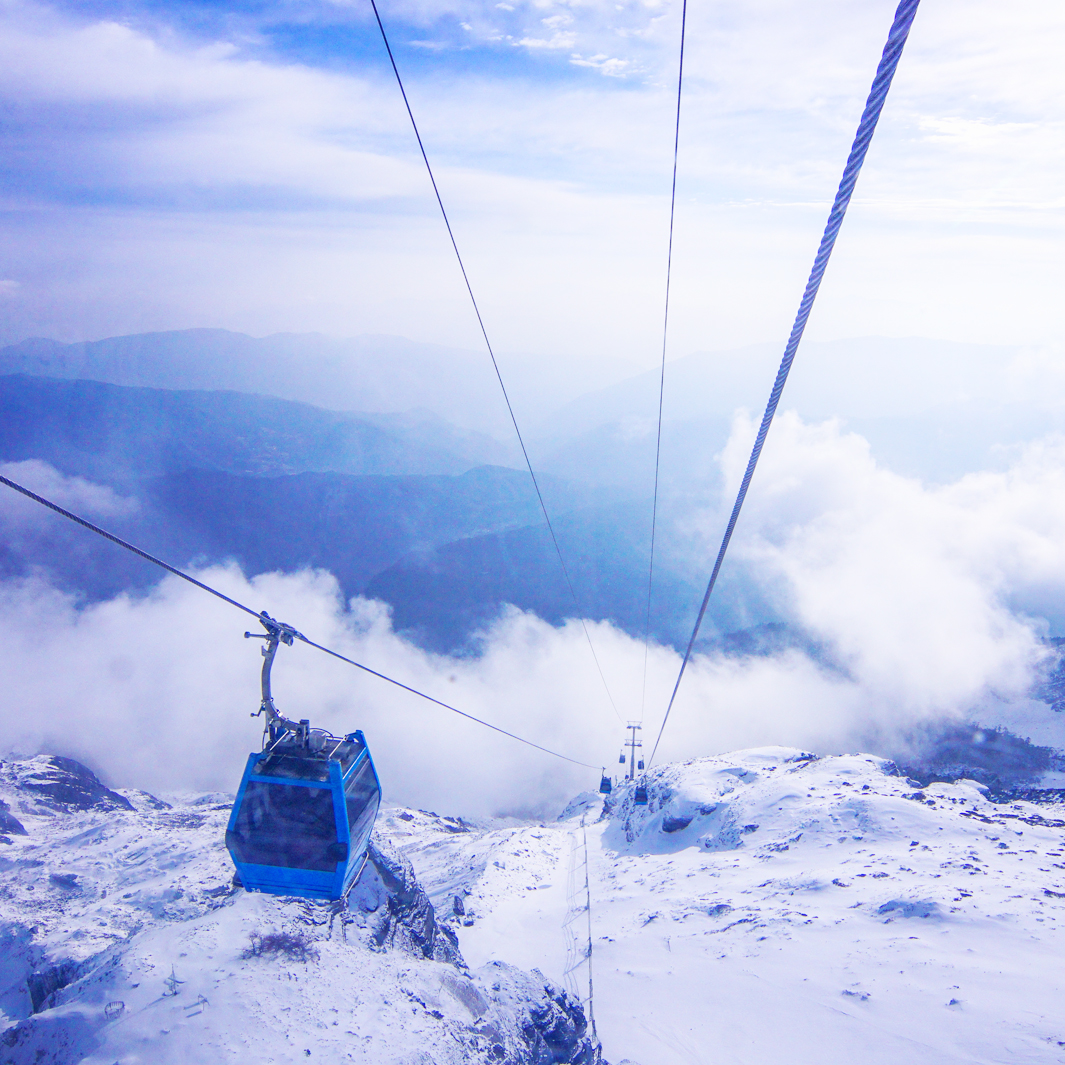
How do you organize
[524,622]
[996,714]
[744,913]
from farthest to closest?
[524,622], [996,714], [744,913]

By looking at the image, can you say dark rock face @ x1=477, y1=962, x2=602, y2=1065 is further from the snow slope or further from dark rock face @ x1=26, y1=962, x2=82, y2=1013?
dark rock face @ x1=26, y1=962, x2=82, y2=1013

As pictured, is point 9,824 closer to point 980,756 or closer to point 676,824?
point 676,824

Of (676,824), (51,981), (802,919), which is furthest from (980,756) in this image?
(51,981)

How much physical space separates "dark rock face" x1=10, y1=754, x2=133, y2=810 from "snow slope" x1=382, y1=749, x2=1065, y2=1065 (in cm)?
6255

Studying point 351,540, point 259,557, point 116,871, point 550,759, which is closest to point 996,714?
point 550,759

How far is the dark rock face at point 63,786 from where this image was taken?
72938 mm

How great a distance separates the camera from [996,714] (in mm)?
98062

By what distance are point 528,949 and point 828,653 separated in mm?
142818

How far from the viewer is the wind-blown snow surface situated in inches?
384

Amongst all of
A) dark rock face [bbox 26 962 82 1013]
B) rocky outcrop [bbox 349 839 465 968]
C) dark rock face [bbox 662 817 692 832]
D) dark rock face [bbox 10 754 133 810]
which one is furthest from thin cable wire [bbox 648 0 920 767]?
dark rock face [bbox 10 754 133 810]

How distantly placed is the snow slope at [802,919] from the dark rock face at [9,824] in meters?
48.3

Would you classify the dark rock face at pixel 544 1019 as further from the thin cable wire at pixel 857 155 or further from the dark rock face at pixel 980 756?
the dark rock face at pixel 980 756

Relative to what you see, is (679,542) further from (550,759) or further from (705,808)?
(705,808)

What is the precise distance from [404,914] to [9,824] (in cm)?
6654
